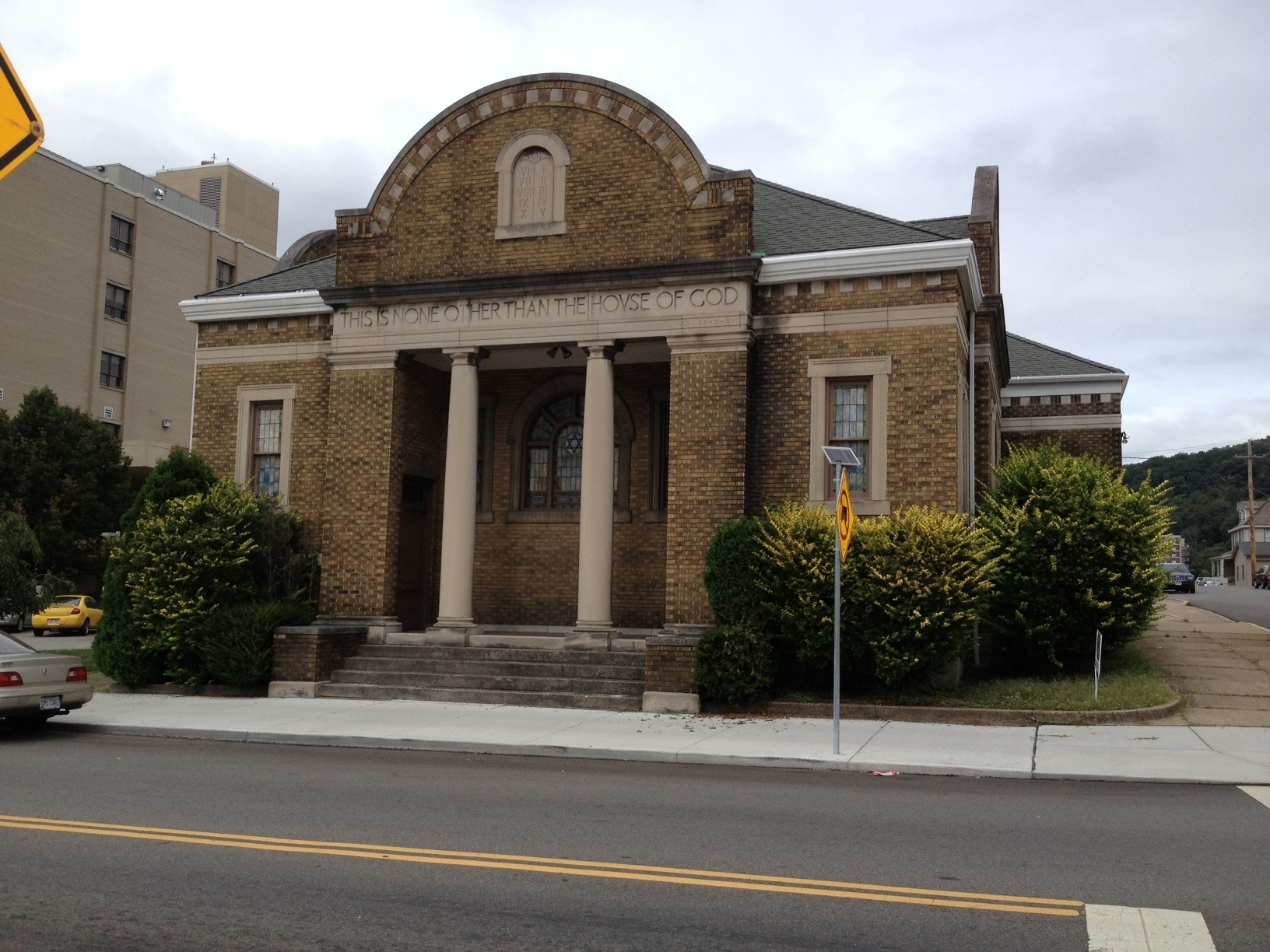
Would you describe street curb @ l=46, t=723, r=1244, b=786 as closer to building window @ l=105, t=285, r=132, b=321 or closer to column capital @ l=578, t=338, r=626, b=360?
column capital @ l=578, t=338, r=626, b=360

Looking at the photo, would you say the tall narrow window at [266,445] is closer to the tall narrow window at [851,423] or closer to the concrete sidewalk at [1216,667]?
the tall narrow window at [851,423]

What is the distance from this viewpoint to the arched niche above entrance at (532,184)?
18688 millimetres

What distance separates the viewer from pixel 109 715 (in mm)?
15477

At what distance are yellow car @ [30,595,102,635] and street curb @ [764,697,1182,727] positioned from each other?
89.4 feet

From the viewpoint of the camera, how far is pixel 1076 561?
635 inches

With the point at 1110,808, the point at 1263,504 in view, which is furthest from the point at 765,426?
the point at 1263,504

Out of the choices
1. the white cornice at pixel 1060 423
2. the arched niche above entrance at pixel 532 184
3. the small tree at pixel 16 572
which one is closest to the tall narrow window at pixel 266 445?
the arched niche above entrance at pixel 532 184

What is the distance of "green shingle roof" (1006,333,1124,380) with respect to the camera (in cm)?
2558

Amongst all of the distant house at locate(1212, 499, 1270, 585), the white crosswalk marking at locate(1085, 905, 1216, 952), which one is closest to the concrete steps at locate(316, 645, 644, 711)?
the white crosswalk marking at locate(1085, 905, 1216, 952)

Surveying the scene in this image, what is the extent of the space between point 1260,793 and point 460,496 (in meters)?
12.1

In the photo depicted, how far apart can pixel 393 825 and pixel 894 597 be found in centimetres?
836

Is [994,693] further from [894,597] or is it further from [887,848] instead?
[887,848]

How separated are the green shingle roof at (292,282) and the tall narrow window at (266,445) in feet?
6.92

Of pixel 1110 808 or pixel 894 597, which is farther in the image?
pixel 894 597
